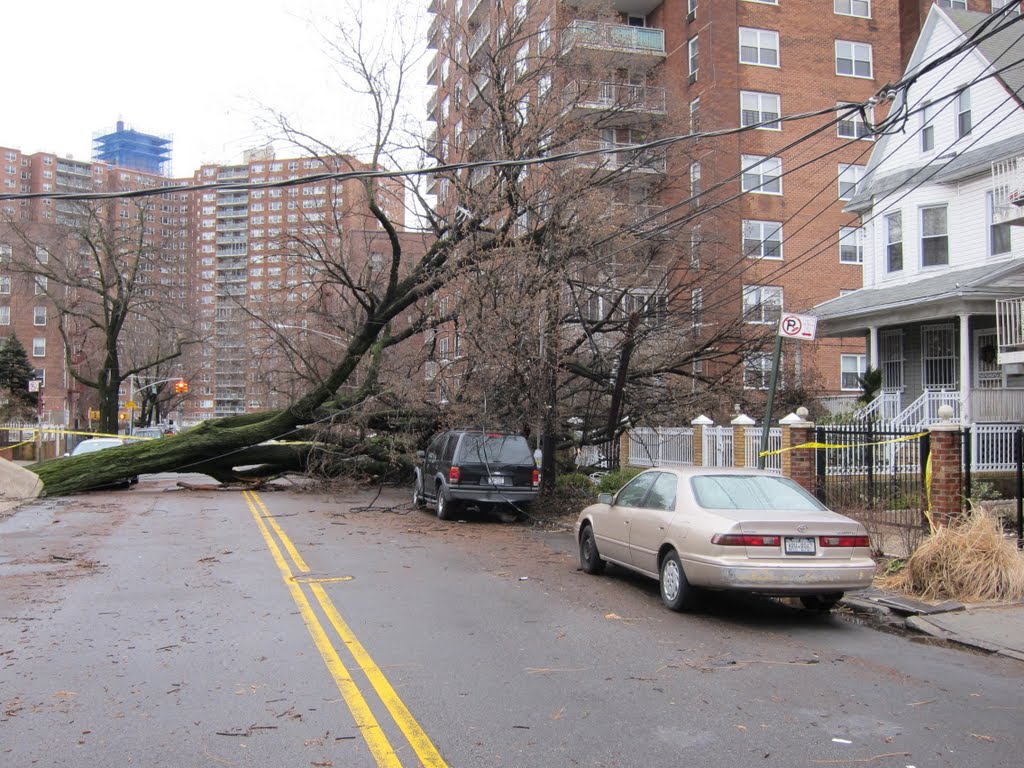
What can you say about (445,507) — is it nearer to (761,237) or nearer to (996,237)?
(996,237)

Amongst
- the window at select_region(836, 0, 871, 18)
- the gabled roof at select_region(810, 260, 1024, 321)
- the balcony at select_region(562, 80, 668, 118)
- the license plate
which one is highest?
the window at select_region(836, 0, 871, 18)

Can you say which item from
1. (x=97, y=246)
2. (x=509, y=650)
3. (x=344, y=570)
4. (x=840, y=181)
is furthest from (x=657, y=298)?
(x=97, y=246)

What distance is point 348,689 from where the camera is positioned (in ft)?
19.6

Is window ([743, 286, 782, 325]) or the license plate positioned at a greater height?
window ([743, 286, 782, 325])

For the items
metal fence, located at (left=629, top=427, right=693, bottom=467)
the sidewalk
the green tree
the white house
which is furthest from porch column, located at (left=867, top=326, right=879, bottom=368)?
the green tree

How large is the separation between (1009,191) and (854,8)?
21.8 metres

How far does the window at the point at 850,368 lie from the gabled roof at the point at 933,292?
10433 millimetres

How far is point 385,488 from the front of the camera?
2536cm

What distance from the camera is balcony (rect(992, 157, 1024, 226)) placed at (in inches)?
642

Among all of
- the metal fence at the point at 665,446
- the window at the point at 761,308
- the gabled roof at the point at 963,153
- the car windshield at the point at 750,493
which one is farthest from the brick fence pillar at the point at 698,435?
the car windshield at the point at 750,493

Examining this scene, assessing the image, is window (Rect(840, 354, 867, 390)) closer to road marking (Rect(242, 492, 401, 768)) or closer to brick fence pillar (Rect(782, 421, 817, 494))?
brick fence pillar (Rect(782, 421, 817, 494))

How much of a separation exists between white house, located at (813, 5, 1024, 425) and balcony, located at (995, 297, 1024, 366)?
0.03 m

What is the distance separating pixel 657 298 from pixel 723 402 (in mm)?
3142

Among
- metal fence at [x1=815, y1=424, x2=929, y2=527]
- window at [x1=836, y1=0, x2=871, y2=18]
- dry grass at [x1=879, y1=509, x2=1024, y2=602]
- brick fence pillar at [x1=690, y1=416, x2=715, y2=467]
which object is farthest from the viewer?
window at [x1=836, y1=0, x2=871, y2=18]
